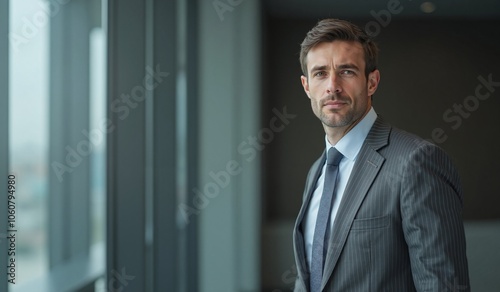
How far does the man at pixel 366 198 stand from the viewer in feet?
3.23

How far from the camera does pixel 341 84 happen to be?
1.22 metres

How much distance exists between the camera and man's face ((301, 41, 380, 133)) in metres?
1.22

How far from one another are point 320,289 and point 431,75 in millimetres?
3366

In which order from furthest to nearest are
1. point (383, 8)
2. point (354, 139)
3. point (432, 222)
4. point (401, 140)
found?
1. point (383, 8)
2. point (354, 139)
3. point (401, 140)
4. point (432, 222)

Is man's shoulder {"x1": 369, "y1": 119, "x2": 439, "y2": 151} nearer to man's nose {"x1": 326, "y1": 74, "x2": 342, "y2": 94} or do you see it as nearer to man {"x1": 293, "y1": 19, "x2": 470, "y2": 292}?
man {"x1": 293, "y1": 19, "x2": 470, "y2": 292}

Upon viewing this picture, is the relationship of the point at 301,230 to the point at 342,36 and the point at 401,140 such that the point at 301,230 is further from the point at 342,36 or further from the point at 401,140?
the point at 342,36

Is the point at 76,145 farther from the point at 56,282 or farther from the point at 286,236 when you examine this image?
the point at 286,236

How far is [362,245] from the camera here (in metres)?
1.05

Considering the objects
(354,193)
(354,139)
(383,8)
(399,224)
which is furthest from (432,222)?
(383,8)

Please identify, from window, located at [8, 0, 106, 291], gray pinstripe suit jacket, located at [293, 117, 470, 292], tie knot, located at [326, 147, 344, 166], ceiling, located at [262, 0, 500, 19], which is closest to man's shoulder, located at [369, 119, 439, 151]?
gray pinstripe suit jacket, located at [293, 117, 470, 292]

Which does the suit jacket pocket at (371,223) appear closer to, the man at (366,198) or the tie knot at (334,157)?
the man at (366,198)

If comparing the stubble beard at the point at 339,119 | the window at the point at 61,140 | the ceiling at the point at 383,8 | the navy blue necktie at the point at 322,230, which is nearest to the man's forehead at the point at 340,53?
the stubble beard at the point at 339,119

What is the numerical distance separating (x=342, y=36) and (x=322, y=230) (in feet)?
1.54

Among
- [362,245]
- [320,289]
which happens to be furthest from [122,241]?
[362,245]
